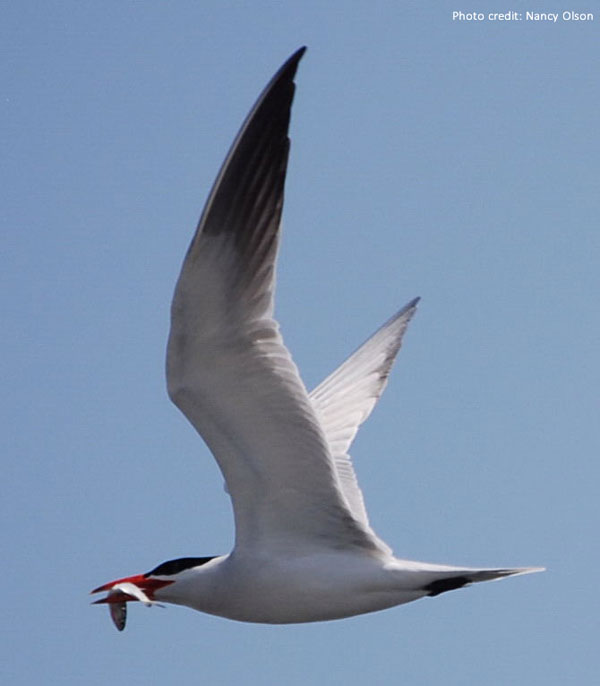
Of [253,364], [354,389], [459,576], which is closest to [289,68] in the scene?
[253,364]

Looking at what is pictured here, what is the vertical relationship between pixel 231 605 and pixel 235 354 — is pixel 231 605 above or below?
below

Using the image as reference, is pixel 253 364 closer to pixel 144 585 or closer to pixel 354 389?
pixel 144 585

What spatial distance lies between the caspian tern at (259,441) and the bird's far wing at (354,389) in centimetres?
130

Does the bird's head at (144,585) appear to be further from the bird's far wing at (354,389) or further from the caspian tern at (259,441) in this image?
the bird's far wing at (354,389)

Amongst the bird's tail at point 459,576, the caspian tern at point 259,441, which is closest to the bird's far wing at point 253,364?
the caspian tern at point 259,441

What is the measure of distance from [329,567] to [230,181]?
207 cm

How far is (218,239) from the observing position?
22.0 feet

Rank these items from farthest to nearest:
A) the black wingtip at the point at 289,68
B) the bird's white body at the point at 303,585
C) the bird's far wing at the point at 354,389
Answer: the bird's far wing at the point at 354,389
the bird's white body at the point at 303,585
the black wingtip at the point at 289,68

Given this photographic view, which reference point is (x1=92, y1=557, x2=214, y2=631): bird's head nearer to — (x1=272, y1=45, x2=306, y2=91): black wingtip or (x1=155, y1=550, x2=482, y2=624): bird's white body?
(x1=155, y1=550, x2=482, y2=624): bird's white body

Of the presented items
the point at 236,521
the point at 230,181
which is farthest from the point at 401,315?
the point at 230,181

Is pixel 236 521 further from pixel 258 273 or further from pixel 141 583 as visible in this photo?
pixel 258 273

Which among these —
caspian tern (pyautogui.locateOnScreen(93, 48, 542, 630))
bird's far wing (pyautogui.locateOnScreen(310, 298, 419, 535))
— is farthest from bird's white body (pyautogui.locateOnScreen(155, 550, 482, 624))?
bird's far wing (pyautogui.locateOnScreen(310, 298, 419, 535))

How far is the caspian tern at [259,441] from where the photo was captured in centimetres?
669

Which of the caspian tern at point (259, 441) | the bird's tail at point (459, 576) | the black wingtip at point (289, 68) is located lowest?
the bird's tail at point (459, 576)
